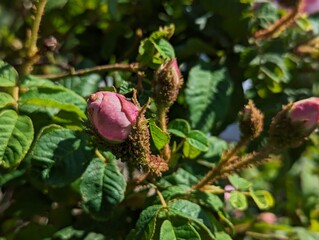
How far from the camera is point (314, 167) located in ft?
7.50

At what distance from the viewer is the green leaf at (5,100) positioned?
1.06m

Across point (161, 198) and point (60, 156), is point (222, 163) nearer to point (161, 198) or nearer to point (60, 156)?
point (161, 198)

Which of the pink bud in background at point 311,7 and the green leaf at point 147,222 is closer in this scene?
the green leaf at point 147,222

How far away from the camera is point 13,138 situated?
1025 mm

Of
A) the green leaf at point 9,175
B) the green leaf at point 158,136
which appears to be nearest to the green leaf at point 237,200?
the green leaf at point 158,136

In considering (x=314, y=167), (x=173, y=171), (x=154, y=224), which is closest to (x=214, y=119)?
(x=173, y=171)

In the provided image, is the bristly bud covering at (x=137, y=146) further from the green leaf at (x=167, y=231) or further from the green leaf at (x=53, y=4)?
the green leaf at (x=53, y=4)

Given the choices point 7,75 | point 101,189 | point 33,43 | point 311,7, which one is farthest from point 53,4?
point 311,7

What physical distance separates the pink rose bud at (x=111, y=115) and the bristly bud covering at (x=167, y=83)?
0.15 meters

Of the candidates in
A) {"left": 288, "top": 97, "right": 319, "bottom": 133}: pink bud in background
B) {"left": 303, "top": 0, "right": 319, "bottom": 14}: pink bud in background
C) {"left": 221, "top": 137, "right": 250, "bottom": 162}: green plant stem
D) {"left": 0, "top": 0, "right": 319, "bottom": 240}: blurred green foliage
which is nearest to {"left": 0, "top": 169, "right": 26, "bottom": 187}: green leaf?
{"left": 0, "top": 0, "right": 319, "bottom": 240}: blurred green foliage

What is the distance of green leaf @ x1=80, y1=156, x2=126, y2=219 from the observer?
1.06 meters

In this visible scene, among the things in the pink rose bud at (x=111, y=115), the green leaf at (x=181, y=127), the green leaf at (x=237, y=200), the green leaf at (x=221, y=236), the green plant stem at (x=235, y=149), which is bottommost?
the green leaf at (x=221, y=236)

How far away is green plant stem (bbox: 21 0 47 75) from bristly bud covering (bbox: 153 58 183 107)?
10.2 inches

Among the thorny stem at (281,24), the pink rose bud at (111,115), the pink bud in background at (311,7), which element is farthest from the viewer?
the pink bud in background at (311,7)
